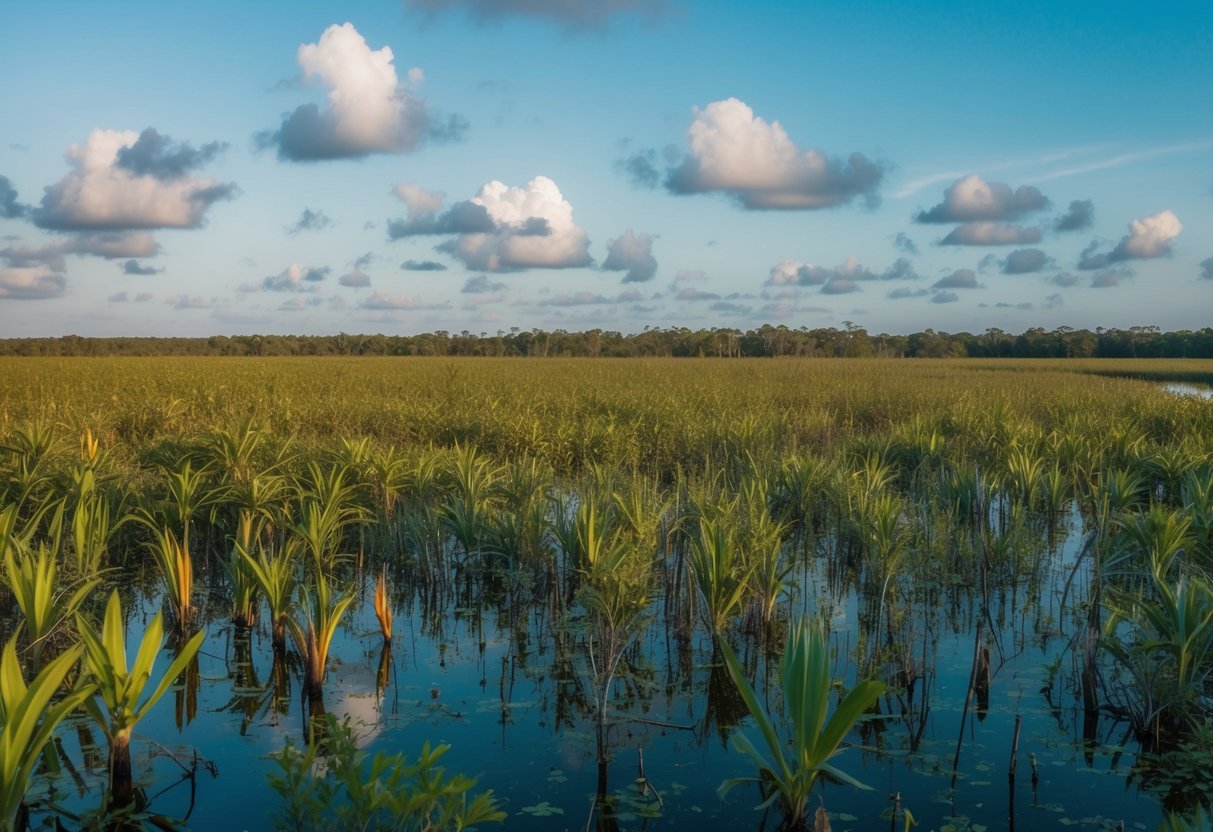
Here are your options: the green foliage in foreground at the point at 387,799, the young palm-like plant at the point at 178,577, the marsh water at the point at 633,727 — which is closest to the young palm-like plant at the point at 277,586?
the marsh water at the point at 633,727

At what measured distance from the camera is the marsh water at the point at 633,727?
386cm

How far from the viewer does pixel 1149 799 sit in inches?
153

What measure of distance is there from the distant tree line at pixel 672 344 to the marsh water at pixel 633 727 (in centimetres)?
5817

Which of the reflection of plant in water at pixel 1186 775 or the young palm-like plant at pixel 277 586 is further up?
the young palm-like plant at pixel 277 586

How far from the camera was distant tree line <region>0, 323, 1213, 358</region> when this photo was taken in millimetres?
68062

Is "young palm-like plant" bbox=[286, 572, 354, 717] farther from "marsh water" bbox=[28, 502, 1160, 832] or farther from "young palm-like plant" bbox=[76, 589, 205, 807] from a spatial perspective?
"young palm-like plant" bbox=[76, 589, 205, 807]

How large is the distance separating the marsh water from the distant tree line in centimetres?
5817

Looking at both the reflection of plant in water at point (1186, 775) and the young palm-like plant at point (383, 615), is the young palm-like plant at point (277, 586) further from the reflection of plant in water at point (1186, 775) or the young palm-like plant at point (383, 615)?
the reflection of plant in water at point (1186, 775)

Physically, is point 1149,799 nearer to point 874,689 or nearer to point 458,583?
point 874,689

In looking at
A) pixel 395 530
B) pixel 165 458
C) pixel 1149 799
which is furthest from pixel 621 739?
pixel 165 458

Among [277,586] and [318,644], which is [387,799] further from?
[277,586]

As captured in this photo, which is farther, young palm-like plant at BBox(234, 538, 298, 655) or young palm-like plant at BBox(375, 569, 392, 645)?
young palm-like plant at BBox(375, 569, 392, 645)

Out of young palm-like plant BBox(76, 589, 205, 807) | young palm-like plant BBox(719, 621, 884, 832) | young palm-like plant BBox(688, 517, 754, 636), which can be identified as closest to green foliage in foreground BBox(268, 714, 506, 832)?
young palm-like plant BBox(76, 589, 205, 807)

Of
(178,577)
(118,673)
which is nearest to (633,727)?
(118,673)
